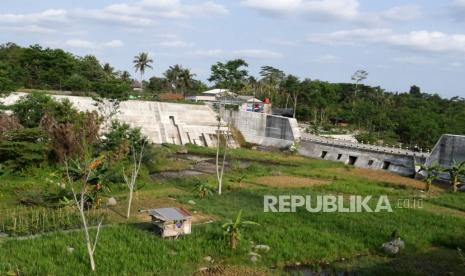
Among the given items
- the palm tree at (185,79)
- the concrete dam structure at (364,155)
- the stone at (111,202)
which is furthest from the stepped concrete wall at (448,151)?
the palm tree at (185,79)

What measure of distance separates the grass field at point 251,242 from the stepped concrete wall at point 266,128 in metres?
24.3

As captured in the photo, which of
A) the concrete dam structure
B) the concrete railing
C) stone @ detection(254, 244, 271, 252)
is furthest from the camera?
the concrete railing

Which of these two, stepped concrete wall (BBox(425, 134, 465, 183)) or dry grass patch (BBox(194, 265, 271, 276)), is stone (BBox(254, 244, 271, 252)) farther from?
stepped concrete wall (BBox(425, 134, 465, 183))

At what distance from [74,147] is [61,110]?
7.60 meters

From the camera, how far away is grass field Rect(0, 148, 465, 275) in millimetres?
14828

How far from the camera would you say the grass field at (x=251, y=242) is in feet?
48.6

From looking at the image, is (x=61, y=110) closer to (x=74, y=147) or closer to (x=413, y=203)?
(x=74, y=147)

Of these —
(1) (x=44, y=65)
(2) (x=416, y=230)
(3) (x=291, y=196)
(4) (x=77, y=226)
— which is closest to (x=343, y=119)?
(1) (x=44, y=65)

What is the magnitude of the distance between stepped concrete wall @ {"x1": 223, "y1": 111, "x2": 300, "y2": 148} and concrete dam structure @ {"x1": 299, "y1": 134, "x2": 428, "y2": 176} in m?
1.93

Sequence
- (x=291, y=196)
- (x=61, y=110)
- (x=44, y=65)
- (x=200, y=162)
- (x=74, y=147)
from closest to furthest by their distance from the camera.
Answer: (x=291, y=196) < (x=74, y=147) < (x=61, y=110) < (x=200, y=162) < (x=44, y=65)

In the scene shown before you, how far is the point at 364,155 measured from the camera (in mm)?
Result: 44594

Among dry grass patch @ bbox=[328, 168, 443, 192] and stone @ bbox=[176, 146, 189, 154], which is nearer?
dry grass patch @ bbox=[328, 168, 443, 192]

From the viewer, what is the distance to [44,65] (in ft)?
213

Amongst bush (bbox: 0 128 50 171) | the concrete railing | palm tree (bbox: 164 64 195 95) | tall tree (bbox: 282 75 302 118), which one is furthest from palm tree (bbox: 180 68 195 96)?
bush (bbox: 0 128 50 171)
